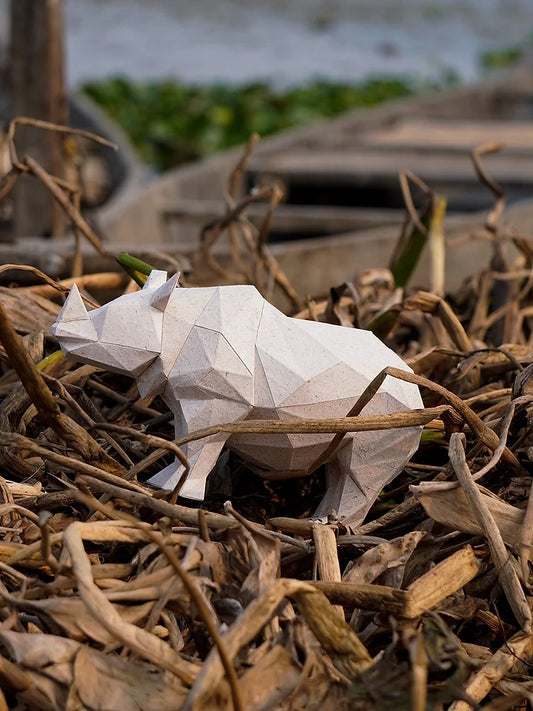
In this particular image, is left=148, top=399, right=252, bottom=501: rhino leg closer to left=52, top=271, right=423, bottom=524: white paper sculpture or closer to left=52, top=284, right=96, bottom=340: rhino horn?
left=52, top=271, right=423, bottom=524: white paper sculpture

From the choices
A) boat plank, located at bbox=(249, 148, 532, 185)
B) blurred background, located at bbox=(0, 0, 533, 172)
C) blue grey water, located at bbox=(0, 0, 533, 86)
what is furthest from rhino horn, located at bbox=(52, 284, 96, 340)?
blue grey water, located at bbox=(0, 0, 533, 86)

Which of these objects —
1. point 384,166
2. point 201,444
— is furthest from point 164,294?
point 384,166

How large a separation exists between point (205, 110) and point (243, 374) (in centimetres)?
739

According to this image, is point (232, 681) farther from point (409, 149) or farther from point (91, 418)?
point (409, 149)

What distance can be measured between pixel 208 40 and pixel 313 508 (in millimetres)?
22187

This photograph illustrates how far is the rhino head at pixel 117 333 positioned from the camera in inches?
42.1

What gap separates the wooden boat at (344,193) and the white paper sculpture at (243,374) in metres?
0.70

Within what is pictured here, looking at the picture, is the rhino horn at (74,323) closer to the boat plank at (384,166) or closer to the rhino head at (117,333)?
the rhino head at (117,333)

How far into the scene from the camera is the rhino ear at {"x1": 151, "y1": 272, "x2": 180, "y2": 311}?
107 cm

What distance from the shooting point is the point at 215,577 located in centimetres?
94

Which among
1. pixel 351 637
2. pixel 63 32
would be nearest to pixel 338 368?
pixel 351 637

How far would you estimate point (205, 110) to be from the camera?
321 inches

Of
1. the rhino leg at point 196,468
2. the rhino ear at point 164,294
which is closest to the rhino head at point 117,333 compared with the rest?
the rhino ear at point 164,294

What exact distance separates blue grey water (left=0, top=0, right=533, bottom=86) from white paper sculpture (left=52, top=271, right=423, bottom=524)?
39.4 ft
